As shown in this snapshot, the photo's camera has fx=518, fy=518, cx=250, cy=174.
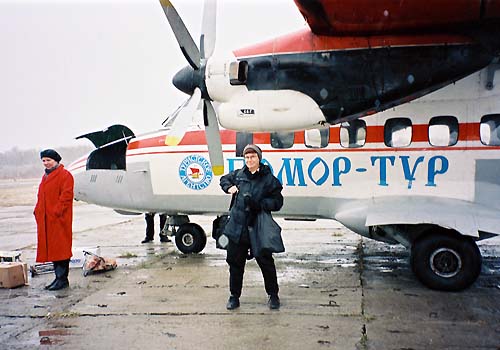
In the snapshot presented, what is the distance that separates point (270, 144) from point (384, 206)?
92.1 inches

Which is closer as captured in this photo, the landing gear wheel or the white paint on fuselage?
the white paint on fuselage

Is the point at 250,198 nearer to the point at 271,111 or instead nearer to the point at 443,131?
the point at 271,111

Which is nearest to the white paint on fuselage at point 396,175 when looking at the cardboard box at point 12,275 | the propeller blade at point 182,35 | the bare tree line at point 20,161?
the propeller blade at point 182,35

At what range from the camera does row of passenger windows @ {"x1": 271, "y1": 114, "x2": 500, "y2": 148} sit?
25.8 ft

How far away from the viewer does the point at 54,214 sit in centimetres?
741

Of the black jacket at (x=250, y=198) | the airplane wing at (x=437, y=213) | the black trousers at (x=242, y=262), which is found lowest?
the black trousers at (x=242, y=262)

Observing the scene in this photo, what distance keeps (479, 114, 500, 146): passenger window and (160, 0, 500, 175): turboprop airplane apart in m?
2.16

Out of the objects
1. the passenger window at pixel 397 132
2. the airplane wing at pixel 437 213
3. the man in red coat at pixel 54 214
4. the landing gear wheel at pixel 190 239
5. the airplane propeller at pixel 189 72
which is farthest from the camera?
the landing gear wheel at pixel 190 239

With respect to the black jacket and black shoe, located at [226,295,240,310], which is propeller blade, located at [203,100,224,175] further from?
black shoe, located at [226,295,240,310]

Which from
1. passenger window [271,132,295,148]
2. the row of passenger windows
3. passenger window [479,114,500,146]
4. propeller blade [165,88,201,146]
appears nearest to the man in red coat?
propeller blade [165,88,201,146]

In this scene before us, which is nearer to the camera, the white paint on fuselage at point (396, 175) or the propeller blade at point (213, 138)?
the propeller blade at point (213, 138)

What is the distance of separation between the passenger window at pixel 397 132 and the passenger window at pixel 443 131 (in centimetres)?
34

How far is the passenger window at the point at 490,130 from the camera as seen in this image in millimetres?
7840

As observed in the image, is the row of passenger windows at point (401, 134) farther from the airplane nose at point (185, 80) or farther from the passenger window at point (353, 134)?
the airplane nose at point (185, 80)
